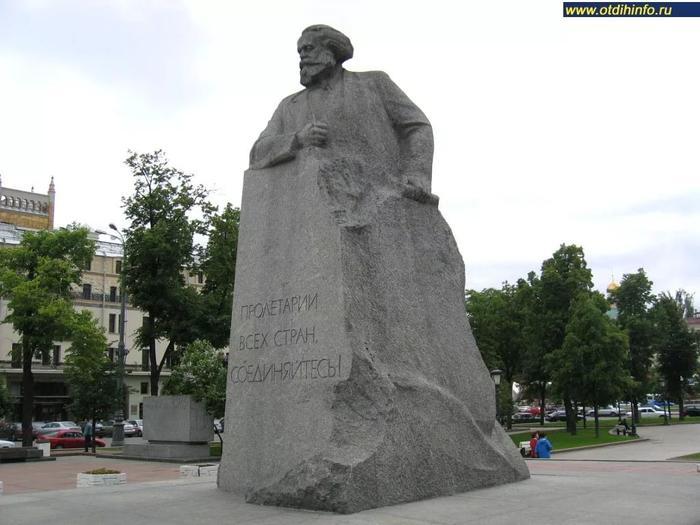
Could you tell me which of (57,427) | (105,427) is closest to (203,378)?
(57,427)

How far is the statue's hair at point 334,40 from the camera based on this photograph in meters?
9.84

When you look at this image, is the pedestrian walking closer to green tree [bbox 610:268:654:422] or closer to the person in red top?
the person in red top

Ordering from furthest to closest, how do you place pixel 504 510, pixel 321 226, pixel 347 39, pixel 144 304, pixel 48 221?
pixel 48 221
pixel 144 304
pixel 347 39
pixel 321 226
pixel 504 510

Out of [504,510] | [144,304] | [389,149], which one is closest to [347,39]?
[389,149]

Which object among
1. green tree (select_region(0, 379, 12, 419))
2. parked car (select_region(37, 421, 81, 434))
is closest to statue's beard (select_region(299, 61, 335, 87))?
parked car (select_region(37, 421, 81, 434))

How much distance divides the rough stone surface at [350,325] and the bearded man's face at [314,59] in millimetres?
54

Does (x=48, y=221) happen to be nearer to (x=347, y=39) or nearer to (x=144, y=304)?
(x=144, y=304)

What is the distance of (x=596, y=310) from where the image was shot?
127 feet

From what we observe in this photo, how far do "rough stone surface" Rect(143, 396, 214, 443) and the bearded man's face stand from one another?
725 inches

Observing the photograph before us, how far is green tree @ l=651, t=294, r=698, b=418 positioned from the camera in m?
60.1

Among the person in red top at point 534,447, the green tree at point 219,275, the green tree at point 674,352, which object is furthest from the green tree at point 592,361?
the green tree at point 674,352

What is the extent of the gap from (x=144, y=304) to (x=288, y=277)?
87.4 feet

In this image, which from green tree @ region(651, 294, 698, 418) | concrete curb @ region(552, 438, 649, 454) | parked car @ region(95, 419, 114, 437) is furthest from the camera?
green tree @ region(651, 294, 698, 418)

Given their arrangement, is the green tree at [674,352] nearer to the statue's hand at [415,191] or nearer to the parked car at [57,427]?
the parked car at [57,427]
